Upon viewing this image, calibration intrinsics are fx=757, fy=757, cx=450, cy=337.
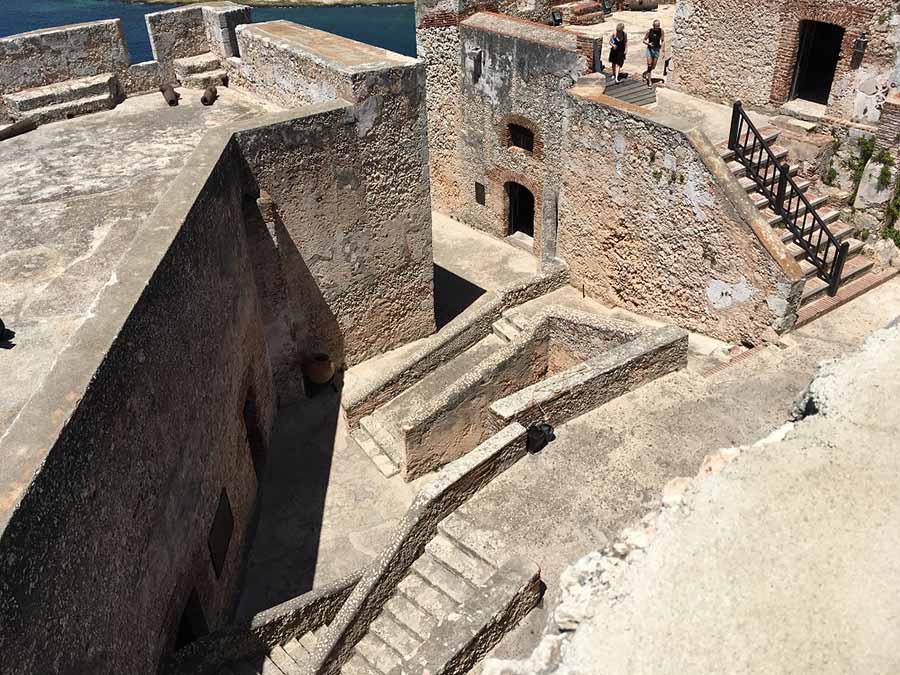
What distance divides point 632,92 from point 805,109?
2806mm

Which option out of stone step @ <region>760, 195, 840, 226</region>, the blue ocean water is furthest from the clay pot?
the blue ocean water

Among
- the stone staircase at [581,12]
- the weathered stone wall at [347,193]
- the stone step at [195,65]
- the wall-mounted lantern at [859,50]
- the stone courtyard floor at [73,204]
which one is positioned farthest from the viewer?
the stone staircase at [581,12]

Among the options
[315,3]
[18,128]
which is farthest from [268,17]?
[18,128]

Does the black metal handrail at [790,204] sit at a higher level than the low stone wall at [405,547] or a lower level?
higher

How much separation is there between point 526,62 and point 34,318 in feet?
31.8

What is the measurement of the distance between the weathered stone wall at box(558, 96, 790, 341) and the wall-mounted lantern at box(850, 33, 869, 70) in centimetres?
352

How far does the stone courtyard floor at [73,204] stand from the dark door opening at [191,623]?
242 centimetres

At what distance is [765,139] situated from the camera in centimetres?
1171

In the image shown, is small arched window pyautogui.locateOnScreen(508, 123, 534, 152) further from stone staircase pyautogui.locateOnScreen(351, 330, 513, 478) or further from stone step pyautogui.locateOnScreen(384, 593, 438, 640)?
stone step pyautogui.locateOnScreen(384, 593, 438, 640)

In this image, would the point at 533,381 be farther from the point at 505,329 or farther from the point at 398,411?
the point at 398,411

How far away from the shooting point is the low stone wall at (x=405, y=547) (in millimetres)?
7254

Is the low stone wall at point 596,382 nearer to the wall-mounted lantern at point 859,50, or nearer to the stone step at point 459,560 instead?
the stone step at point 459,560

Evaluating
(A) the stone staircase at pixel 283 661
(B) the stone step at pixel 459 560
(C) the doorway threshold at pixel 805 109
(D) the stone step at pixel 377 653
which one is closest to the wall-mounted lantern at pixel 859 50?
(C) the doorway threshold at pixel 805 109

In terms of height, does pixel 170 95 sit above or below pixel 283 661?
above
